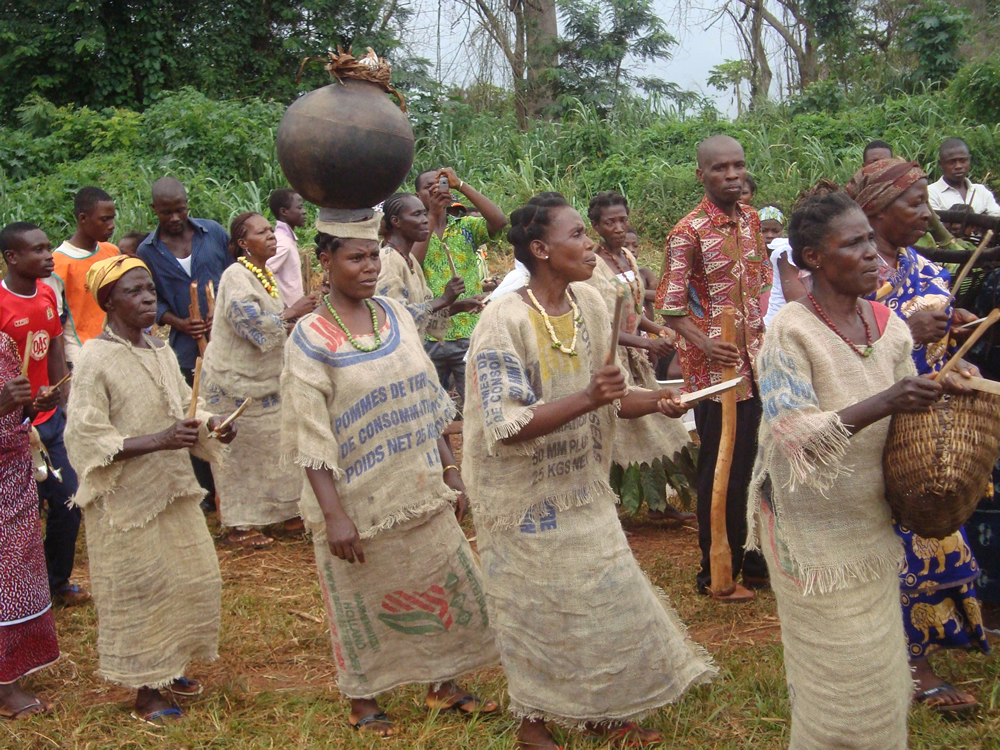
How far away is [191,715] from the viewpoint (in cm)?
416

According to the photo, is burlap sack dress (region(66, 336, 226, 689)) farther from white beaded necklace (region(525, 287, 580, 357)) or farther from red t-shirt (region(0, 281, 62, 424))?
white beaded necklace (region(525, 287, 580, 357))

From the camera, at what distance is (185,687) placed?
4.37 metres

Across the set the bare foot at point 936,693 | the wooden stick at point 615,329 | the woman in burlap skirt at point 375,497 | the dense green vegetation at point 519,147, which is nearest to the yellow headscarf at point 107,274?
the woman in burlap skirt at point 375,497

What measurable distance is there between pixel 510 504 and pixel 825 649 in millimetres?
1102

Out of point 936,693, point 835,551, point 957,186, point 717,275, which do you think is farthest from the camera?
point 957,186

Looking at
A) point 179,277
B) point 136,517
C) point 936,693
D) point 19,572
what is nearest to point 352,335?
point 136,517

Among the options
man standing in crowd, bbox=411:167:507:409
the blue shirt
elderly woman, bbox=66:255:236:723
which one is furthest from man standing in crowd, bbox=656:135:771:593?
the blue shirt

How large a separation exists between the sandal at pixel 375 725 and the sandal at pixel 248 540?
280 cm

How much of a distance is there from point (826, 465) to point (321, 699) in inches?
94.1

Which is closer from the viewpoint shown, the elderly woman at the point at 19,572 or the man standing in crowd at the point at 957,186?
the elderly woman at the point at 19,572

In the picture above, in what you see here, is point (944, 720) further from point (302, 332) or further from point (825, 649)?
point (302, 332)

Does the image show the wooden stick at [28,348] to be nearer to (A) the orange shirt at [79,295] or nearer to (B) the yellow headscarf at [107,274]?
(B) the yellow headscarf at [107,274]

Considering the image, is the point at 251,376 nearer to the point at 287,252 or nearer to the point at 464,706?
the point at 287,252

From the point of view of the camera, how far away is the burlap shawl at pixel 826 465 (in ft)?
9.82
